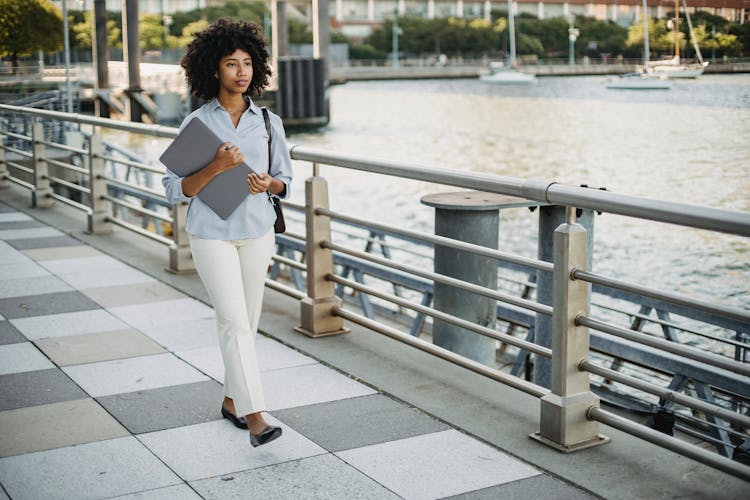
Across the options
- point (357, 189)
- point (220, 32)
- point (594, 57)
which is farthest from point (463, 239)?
point (357, 189)

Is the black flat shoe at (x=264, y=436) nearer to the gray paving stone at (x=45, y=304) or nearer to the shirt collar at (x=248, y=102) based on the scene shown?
the shirt collar at (x=248, y=102)

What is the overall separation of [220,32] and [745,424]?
2.47m

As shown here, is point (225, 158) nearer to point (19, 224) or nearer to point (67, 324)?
point (67, 324)

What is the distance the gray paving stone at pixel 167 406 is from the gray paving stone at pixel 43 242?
4689 mm

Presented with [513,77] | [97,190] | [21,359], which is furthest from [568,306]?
[513,77]

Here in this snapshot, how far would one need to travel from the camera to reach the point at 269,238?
4266mm

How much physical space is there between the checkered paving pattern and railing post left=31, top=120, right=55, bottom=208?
16.6 feet

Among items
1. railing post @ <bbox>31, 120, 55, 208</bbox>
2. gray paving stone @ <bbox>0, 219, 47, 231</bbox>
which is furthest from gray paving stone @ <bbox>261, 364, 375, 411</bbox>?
railing post @ <bbox>31, 120, 55, 208</bbox>

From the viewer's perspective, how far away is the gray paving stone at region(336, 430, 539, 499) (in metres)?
3.80

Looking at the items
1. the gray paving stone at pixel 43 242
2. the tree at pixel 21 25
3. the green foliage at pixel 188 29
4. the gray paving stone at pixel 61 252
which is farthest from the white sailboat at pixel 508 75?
the gray paving stone at pixel 61 252

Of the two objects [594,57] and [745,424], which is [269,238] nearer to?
[745,424]

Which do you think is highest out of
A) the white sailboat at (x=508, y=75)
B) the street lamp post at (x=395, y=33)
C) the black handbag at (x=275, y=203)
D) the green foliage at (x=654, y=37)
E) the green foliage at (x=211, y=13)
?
the green foliage at (x=211, y=13)

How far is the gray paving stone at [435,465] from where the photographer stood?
3.80 metres

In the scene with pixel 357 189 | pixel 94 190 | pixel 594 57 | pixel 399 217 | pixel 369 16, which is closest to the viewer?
pixel 94 190
